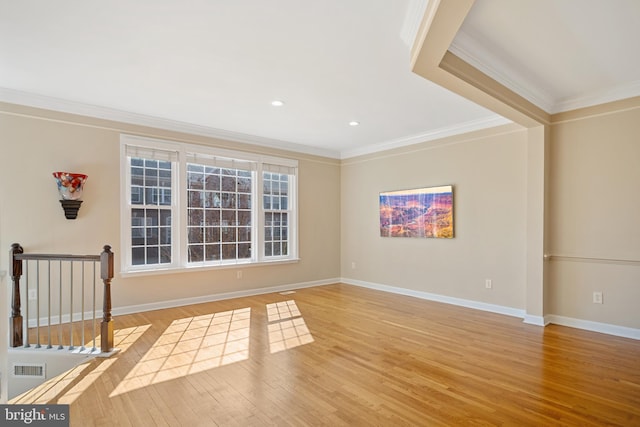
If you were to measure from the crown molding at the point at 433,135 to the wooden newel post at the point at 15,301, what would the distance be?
207 inches

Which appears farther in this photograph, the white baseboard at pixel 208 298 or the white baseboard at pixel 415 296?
the white baseboard at pixel 208 298

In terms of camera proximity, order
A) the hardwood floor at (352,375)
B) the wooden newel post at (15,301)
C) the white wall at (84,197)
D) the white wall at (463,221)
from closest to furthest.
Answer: the hardwood floor at (352,375), the wooden newel post at (15,301), the white wall at (84,197), the white wall at (463,221)

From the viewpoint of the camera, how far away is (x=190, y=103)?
4.20 m

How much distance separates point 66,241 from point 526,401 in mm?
4990

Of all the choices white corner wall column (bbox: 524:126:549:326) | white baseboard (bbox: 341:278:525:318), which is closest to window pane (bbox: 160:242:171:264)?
white baseboard (bbox: 341:278:525:318)

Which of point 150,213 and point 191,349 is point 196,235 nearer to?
point 150,213

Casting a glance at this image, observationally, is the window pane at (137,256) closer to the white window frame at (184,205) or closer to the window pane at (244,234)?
the white window frame at (184,205)

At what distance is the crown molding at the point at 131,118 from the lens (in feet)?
12.9

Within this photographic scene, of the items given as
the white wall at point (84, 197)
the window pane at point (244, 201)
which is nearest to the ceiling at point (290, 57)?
the white wall at point (84, 197)

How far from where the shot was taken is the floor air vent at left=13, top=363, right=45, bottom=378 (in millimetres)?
3168

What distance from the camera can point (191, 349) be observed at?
3.40 m

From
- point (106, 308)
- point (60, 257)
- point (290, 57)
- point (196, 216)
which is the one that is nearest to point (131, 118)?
point (196, 216)

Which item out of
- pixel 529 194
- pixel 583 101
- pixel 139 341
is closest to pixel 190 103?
pixel 139 341

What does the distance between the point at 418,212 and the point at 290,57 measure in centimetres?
358
